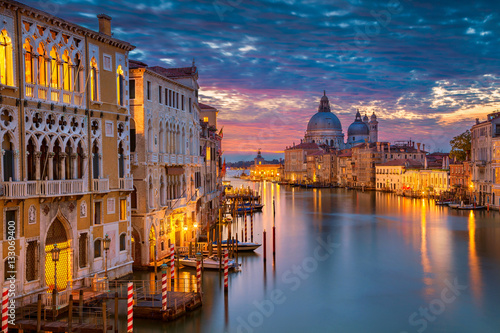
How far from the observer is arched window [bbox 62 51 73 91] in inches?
461

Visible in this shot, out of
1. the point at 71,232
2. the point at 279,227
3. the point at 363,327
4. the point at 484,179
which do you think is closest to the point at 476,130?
the point at 484,179

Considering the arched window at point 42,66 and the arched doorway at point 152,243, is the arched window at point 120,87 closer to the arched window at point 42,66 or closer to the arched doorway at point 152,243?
the arched window at point 42,66

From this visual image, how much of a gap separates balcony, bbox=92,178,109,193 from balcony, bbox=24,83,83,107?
6.06ft

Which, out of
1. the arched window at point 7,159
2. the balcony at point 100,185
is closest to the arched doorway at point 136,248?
the balcony at point 100,185

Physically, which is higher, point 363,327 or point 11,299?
point 11,299

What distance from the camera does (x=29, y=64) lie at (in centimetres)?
1078

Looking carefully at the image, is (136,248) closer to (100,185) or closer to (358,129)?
(100,185)

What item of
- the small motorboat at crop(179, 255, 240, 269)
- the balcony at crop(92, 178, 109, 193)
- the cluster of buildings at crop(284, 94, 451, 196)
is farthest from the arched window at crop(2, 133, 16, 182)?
the cluster of buildings at crop(284, 94, 451, 196)

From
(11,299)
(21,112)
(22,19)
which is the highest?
(22,19)

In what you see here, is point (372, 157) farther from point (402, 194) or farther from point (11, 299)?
point (11, 299)

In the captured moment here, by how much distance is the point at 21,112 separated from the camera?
1042 cm

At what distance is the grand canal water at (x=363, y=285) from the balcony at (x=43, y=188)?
3.23m

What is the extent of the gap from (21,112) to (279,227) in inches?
816

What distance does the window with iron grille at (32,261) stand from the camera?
10586 mm
